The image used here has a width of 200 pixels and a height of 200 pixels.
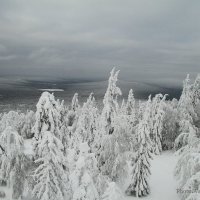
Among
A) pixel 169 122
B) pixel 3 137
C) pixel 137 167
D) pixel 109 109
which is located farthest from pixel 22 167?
pixel 169 122

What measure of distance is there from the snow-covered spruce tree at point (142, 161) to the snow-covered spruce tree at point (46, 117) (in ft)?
41.3

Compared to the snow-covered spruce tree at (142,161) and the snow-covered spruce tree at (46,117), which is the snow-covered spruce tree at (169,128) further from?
the snow-covered spruce tree at (46,117)

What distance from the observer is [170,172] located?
1799 inches

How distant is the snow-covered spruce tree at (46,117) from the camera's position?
925 inches

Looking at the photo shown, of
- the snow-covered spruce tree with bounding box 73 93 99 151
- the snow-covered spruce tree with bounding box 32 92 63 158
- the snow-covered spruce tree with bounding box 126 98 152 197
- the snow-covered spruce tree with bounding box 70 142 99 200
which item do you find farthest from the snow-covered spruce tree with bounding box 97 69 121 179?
the snow-covered spruce tree with bounding box 73 93 99 151

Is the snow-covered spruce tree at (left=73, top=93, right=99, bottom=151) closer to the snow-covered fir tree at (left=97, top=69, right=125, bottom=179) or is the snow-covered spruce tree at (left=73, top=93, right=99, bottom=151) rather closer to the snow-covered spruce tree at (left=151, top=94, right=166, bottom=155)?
the snow-covered spruce tree at (left=151, top=94, right=166, bottom=155)

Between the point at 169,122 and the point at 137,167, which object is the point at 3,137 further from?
the point at 169,122

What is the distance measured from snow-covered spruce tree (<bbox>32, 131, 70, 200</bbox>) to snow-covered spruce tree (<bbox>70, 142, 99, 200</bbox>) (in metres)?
1.90

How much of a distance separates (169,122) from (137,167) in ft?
69.1

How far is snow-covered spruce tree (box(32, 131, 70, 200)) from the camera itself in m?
23.6

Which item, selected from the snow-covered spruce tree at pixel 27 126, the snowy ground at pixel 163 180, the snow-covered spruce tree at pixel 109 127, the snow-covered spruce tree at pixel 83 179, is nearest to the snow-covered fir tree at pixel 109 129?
the snow-covered spruce tree at pixel 109 127

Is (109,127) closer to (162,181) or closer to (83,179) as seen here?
(83,179)

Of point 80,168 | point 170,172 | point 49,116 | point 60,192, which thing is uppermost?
point 49,116

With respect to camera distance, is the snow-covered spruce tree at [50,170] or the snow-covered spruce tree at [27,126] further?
the snow-covered spruce tree at [27,126]
